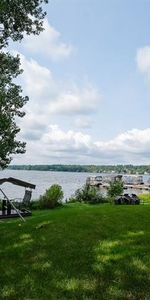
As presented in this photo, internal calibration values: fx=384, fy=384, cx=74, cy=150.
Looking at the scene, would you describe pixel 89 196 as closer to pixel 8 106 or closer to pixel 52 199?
pixel 52 199

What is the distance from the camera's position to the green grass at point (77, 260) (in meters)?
7.90

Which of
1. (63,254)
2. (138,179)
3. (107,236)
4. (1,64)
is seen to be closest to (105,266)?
(63,254)

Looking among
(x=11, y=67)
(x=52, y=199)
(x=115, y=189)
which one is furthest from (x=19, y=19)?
(x=115, y=189)

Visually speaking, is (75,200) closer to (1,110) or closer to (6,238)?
(1,110)

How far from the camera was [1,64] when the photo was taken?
18984mm

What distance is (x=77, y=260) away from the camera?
33.0 feet

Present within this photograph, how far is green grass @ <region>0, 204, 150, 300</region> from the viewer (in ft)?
25.9

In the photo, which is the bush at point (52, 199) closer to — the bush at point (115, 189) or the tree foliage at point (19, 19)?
the bush at point (115, 189)

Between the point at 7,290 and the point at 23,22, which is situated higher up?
the point at 23,22

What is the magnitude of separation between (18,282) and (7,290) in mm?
532

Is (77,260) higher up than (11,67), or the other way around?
(11,67)

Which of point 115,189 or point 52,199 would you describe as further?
point 115,189

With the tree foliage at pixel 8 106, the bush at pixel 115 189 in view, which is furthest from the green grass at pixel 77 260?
the bush at pixel 115 189

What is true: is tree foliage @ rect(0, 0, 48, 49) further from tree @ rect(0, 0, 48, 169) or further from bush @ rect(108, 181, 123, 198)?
bush @ rect(108, 181, 123, 198)
